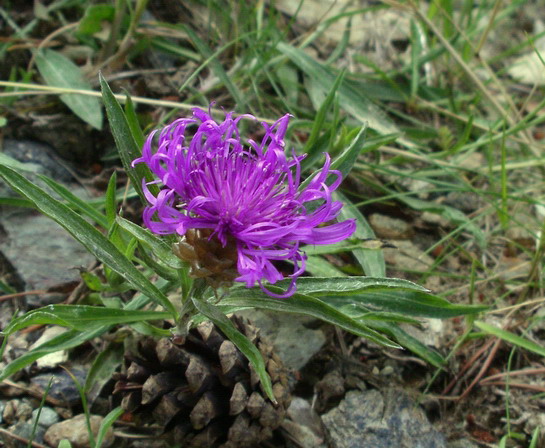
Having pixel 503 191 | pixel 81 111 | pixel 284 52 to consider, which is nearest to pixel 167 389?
pixel 81 111

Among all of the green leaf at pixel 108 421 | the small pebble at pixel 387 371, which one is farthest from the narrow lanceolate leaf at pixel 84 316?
the small pebble at pixel 387 371

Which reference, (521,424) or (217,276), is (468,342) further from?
(217,276)

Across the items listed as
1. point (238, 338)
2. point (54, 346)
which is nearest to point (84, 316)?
point (54, 346)

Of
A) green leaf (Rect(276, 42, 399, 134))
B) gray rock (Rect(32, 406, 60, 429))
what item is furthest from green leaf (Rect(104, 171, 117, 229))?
green leaf (Rect(276, 42, 399, 134))

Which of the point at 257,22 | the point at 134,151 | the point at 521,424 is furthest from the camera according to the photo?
the point at 257,22

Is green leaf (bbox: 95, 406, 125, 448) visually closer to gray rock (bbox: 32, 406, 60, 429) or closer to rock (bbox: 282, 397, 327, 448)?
gray rock (bbox: 32, 406, 60, 429)

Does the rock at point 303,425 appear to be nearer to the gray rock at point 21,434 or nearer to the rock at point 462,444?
the rock at point 462,444
